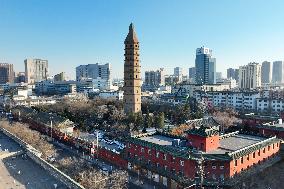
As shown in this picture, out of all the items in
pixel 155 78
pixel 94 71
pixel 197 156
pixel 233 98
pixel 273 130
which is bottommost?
pixel 197 156

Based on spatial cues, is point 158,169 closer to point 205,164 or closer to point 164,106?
point 205,164

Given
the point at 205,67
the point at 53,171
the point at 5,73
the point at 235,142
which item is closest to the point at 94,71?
the point at 5,73

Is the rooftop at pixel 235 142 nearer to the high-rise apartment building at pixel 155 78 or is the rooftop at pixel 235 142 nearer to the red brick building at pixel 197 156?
the red brick building at pixel 197 156

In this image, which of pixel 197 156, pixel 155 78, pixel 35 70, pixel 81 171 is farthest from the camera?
pixel 35 70

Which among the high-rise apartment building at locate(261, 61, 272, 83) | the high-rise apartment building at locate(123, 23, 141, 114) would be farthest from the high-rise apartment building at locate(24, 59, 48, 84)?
the high-rise apartment building at locate(261, 61, 272, 83)

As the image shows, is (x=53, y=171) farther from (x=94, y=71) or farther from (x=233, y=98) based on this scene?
(x=94, y=71)

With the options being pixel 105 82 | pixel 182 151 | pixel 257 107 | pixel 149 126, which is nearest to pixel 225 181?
pixel 182 151
